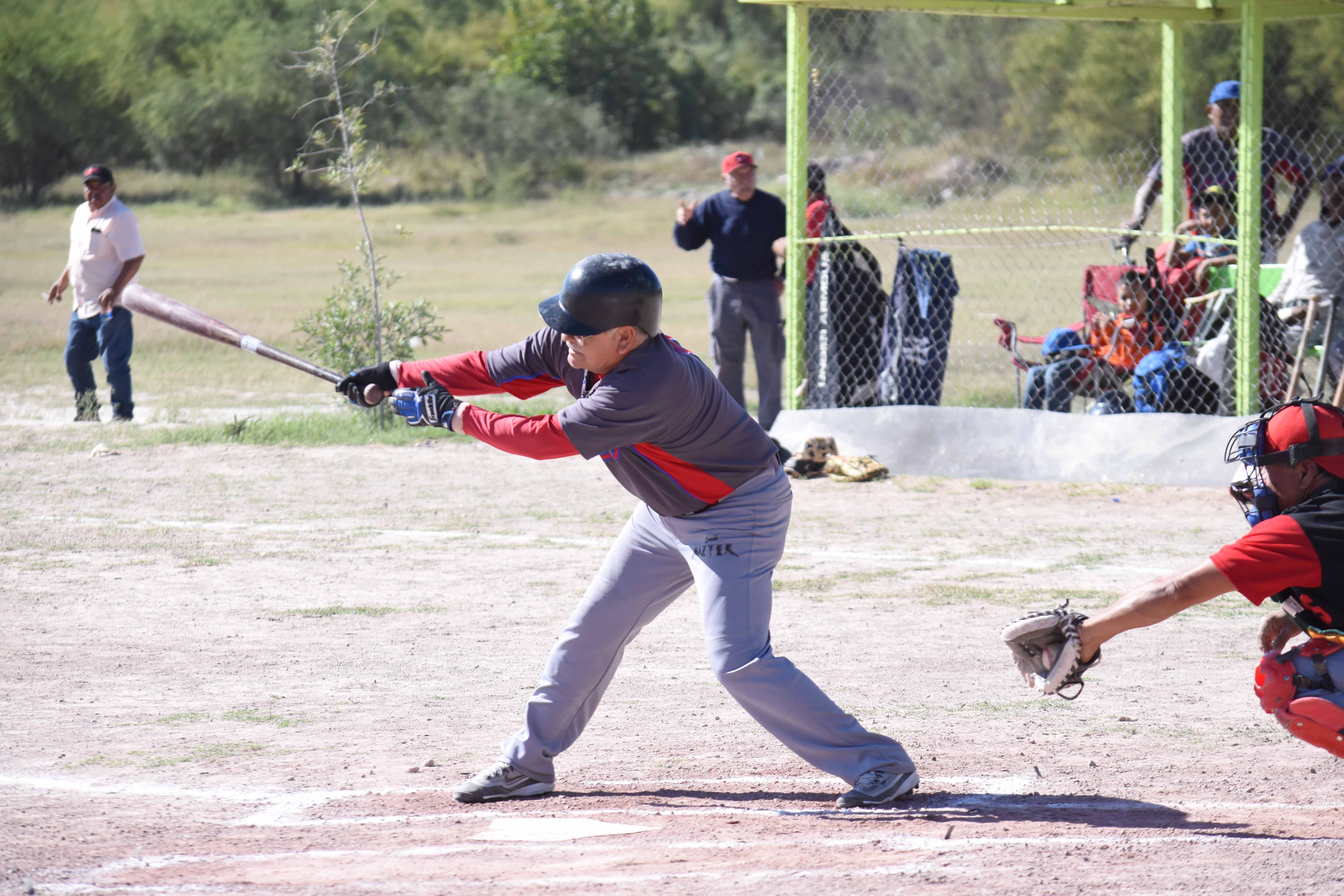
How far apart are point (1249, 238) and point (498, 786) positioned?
7443 millimetres

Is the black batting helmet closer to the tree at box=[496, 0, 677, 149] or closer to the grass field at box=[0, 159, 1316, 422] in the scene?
the grass field at box=[0, 159, 1316, 422]

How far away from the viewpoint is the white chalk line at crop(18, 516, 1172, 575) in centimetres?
783

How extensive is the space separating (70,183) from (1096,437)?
4225 centimetres

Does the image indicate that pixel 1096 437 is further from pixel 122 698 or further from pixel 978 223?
pixel 978 223

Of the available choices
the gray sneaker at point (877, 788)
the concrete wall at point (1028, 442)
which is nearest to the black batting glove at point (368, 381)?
the gray sneaker at point (877, 788)

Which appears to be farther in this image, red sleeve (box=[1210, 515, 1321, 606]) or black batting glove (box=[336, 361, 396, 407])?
black batting glove (box=[336, 361, 396, 407])

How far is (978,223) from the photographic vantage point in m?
28.5

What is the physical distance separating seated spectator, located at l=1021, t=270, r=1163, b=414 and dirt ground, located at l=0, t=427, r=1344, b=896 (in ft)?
4.01

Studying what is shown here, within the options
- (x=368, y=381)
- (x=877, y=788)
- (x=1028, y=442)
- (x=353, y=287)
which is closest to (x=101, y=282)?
(x=353, y=287)

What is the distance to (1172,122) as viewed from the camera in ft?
39.4

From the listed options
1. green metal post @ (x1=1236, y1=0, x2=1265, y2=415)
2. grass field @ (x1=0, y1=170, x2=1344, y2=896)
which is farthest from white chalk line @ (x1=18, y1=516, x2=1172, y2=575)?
green metal post @ (x1=1236, y1=0, x2=1265, y2=415)

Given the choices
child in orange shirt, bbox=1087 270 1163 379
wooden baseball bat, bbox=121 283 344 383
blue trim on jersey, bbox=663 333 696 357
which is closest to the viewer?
blue trim on jersey, bbox=663 333 696 357

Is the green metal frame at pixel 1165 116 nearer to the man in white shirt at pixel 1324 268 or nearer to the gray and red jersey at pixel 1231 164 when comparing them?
the gray and red jersey at pixel 1231 164

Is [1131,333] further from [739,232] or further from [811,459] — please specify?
[739,232]
